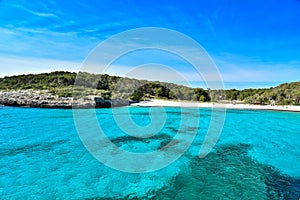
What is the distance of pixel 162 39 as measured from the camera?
335 inches

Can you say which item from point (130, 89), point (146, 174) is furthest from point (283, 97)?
point (146, 174)

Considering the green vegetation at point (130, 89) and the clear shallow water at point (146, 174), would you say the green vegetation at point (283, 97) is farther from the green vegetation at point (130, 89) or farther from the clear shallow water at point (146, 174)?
the clear shallow water at point (146, 174)

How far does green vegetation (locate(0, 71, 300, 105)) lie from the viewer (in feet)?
152

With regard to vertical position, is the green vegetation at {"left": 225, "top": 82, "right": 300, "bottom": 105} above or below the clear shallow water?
above

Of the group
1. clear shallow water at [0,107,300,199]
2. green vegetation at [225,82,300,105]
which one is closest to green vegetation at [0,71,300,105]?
green vegetation at [225,82,300,105]

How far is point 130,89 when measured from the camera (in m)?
48.9

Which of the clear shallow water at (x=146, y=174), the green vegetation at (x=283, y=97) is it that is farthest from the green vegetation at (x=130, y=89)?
the clear shallow water at (x=146, y=174)

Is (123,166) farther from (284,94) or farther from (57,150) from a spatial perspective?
(284,94)

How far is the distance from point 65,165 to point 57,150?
2.66 metres

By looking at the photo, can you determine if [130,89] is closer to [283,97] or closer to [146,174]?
[146,174]

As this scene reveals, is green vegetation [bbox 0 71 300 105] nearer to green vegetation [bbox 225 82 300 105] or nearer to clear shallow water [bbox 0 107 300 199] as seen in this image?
green vegetation [bbox 225 82 300 105]

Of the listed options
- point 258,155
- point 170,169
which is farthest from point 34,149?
point 258,155

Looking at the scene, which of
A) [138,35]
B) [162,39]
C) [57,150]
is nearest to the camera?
[138,35]

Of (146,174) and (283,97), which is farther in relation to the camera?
(283,97)
